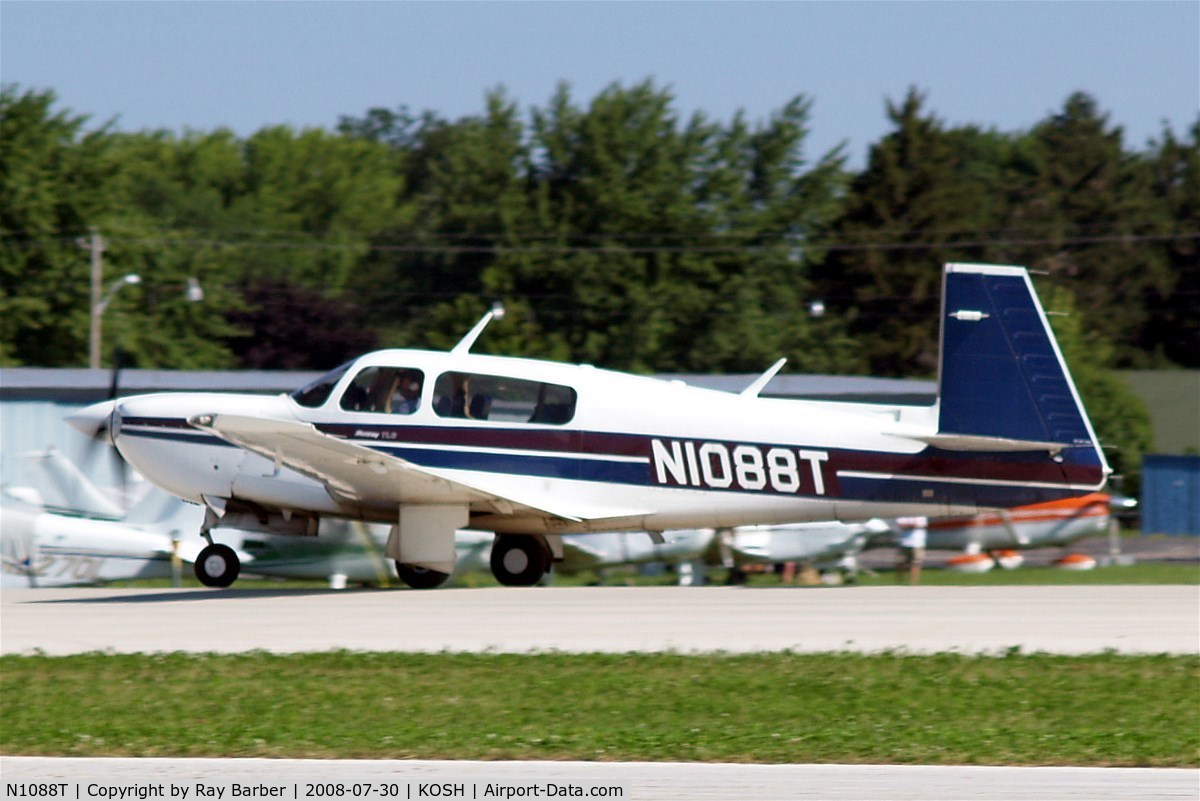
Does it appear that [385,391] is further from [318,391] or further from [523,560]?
[523,560]

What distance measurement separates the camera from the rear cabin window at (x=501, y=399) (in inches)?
661

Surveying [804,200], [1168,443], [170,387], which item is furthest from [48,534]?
[804,200]

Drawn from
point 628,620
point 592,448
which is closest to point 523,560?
point 592,448

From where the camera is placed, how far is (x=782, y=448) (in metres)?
16.4

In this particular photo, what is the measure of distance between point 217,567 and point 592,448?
14.2 ft

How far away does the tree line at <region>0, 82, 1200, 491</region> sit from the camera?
56625 millimetres

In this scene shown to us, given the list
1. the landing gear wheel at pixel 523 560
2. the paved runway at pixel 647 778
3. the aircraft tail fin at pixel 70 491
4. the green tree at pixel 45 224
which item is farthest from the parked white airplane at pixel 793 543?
the green tree at pixel 45 224

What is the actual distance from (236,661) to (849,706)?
4435 millimetres

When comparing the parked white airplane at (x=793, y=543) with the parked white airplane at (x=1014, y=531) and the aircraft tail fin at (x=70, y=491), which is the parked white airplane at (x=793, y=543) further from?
the aircraft tail fin at (x=70, y=491)

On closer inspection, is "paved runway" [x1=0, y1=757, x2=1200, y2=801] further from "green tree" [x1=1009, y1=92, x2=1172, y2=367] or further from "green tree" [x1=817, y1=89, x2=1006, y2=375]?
"green tree" [x1=1009, y1=92, x2=1172, y2=367]

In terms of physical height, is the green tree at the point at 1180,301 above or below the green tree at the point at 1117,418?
above

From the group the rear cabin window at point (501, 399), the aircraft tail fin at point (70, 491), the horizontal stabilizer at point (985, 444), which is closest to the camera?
the horizontal stabilizer at point (985, 444)

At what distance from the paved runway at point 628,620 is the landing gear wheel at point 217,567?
0.28 metres

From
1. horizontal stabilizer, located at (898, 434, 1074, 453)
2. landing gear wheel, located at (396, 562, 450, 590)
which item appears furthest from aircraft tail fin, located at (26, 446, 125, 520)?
horizontal stabilizer, located at (898, 434, 1074, 453)
